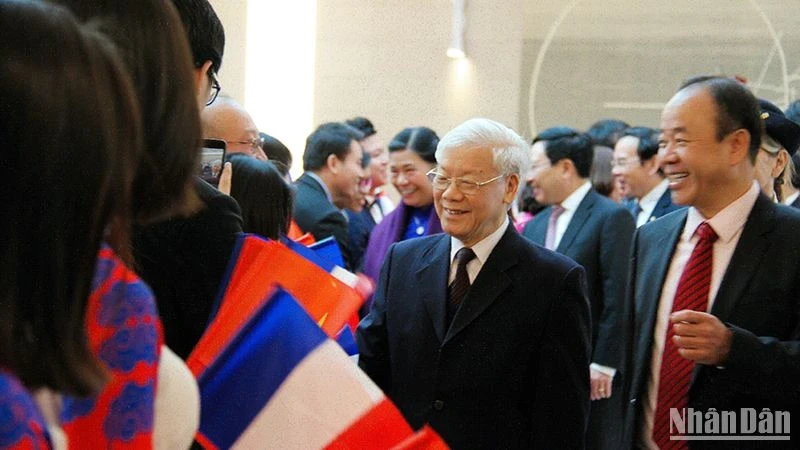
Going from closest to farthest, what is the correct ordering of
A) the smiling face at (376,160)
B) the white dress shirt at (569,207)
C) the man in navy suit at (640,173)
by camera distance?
the white dress shirt at (569,207), the man in navy suit at (640,173), the smiling face at (376,160)

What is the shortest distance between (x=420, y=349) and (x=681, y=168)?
0.95 m

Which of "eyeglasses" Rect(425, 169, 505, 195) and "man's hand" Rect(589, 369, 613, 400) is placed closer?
"eyeglasses" Rect(425, 169, 505, 195)

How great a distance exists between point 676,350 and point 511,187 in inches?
29.2

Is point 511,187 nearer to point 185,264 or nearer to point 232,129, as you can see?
point 232,129

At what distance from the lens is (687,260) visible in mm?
3385

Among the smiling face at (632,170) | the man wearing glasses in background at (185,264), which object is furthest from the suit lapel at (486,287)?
the smiling face at (632,170)

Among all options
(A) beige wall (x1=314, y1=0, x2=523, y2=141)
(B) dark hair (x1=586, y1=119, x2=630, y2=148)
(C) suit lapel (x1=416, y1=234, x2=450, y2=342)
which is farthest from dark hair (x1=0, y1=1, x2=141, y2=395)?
(A) beige wall (x1=314, y1=0, x2=523, y2=141)

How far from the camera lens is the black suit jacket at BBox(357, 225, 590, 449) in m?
3.19

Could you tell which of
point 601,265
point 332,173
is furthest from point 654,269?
point 332,173

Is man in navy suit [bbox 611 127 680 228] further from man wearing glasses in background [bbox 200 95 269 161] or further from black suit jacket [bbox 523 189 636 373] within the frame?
man wearing glasses in background [bbox 200 95 269 161]

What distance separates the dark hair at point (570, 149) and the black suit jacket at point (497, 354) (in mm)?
3187

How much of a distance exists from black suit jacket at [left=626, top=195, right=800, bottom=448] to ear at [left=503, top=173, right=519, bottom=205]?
735 mm

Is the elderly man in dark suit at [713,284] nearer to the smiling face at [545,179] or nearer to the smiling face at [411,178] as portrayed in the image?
the smiling face at [411,178]

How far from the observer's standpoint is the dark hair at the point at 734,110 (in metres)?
→ 3.41
